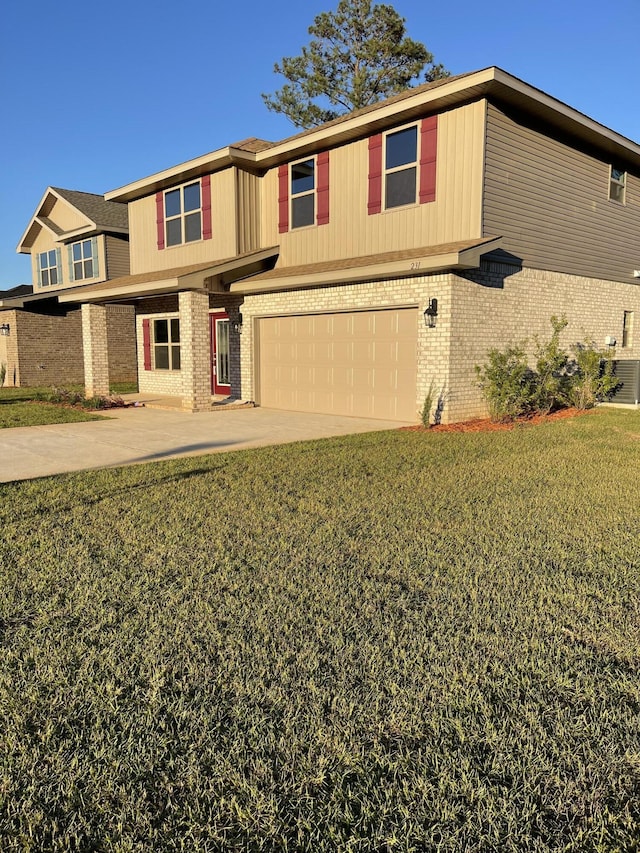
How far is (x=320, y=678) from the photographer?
282 cm

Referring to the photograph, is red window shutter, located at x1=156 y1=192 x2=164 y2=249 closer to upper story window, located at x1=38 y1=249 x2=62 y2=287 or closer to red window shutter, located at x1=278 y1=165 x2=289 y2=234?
red window shutter, located at x1=278 y1=165 x2=289 y2=234

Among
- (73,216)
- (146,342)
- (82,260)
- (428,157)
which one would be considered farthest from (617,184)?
(73,216)

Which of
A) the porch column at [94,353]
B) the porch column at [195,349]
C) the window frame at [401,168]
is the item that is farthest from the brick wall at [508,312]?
the porch column at [94,353]

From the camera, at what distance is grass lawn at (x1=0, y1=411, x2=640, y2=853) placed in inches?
79.7

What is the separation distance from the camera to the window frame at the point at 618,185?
1539cm

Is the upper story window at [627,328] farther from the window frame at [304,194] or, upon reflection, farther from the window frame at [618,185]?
the window frame at [304,194]

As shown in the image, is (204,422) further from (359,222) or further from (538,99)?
(538,99)

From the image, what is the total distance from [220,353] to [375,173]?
717cm

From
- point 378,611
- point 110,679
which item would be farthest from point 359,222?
point 110,679

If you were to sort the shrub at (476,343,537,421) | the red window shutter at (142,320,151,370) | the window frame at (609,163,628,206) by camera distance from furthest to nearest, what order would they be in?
the red window shutter at (142,320,151,370)
the window frame at (609,163,628,206)
the shrub at (476,343,537,421)

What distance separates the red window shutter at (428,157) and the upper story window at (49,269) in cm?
2081

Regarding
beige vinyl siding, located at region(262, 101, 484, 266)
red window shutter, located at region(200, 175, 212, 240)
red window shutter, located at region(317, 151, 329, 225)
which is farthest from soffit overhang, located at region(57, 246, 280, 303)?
red window shutter, located at region(317, 151, 329, 225)

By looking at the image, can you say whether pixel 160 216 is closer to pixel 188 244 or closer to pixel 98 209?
pixel 188 244

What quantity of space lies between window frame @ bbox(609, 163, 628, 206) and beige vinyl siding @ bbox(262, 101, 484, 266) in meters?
6.18
